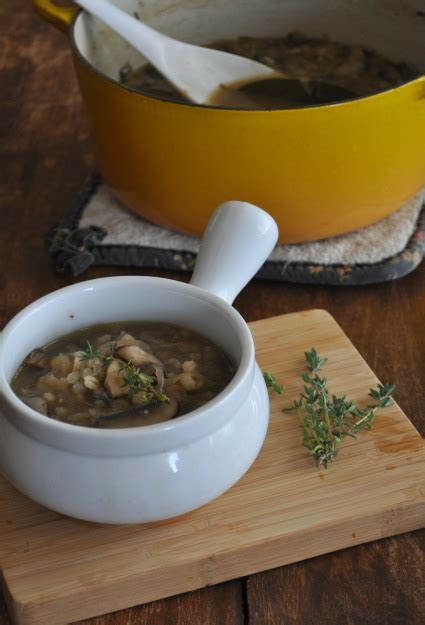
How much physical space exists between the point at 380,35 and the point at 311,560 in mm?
1107

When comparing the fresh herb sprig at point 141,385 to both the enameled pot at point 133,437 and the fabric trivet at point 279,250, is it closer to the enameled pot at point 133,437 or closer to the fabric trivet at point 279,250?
the enameled pot at point 133,437

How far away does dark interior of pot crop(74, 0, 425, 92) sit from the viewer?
67.3 inches

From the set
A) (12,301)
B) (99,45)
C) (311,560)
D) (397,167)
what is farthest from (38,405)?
(99,45)

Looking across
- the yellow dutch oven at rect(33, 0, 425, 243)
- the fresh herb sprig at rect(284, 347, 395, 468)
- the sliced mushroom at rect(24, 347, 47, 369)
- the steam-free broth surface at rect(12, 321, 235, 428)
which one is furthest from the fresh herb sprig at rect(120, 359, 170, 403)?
the yellow dutch oven at rect(33, 0, 425, 243)

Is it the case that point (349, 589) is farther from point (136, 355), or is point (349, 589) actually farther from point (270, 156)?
point (270, 156)

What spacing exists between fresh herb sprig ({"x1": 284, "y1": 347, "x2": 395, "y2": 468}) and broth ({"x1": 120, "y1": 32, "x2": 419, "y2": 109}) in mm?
647

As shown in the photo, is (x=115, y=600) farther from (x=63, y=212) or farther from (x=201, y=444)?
(x=63, y=212)

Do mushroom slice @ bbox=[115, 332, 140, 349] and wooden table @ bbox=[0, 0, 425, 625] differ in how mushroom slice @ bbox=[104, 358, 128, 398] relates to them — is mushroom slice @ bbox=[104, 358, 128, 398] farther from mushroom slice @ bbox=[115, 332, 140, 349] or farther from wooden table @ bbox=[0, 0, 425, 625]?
wooden table @ bbox=[0, 0, 425, 625]

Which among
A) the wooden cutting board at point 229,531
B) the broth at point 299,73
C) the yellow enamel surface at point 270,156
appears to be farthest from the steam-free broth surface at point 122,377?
the broth at point 299,73

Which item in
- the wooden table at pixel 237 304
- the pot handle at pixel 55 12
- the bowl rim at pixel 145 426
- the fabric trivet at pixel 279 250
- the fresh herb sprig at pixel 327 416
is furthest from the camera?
the pot handle at pixel 55 12

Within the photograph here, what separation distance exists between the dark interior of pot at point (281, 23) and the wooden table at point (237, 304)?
0.88ft

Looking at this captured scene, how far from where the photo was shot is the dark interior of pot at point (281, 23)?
171cm

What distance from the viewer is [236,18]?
180 centimetres

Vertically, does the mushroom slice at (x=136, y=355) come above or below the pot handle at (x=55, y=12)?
above
